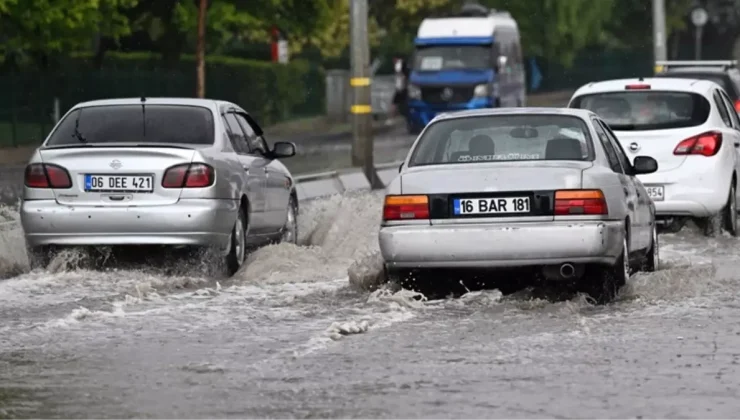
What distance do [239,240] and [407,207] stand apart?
319 cm

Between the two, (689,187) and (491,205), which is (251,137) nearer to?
(689,187)

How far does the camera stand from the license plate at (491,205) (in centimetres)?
1184

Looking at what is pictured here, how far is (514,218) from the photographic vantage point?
11836 mm

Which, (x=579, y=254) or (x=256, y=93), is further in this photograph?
(x=256, y=93)

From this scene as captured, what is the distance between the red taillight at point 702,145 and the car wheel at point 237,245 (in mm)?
4613

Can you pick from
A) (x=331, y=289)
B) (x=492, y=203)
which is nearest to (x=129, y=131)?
(x=331, y=289)

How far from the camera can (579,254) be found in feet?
38.5

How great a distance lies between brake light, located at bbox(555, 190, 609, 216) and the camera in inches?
464

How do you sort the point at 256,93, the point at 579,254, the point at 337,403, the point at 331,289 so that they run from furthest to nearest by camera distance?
the point at 256,93 → the point at 331,289 → the point at 579,254 → the point at 337,403

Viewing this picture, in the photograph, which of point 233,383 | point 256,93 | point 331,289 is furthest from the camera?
point 256,93

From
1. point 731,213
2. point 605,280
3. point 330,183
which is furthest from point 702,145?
point 330,183

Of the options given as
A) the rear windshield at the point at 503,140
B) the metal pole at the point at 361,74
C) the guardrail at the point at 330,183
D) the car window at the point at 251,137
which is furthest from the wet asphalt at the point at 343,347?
the metal pole at the point at 361,74

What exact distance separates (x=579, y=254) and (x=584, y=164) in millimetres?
702

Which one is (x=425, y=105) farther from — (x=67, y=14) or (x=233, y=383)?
(x=233, y=383)
